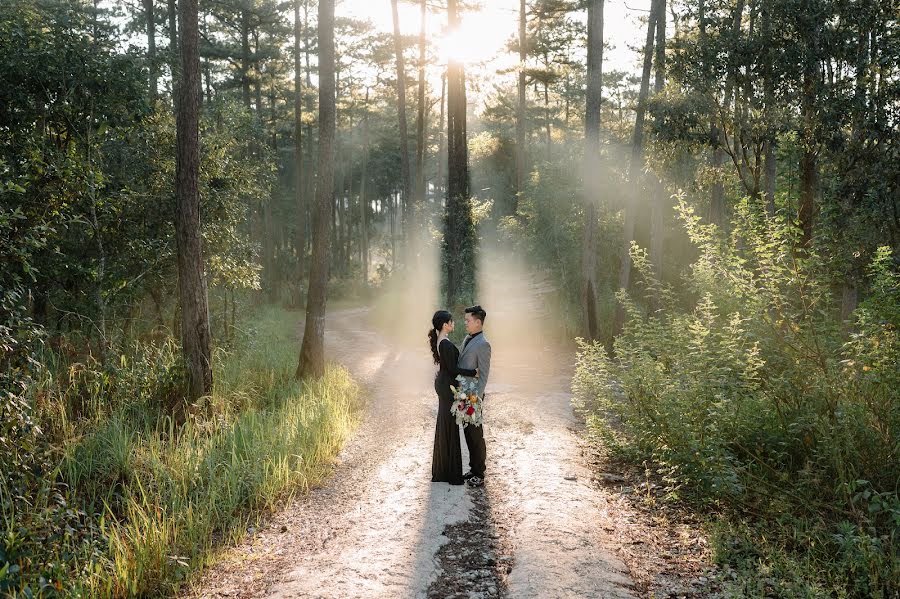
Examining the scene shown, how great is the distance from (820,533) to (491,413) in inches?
267

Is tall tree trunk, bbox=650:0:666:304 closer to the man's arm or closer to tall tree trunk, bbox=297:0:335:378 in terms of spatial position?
tall tree trunk, bbox=297:0:335:378

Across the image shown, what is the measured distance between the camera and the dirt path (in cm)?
509

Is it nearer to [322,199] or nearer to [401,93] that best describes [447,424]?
[322,199]

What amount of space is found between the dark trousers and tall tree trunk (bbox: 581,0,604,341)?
1198 centimetres

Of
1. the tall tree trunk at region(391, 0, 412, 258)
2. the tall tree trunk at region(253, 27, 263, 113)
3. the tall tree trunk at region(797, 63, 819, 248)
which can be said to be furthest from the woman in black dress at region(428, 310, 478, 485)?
the tall tree trunk at region(253, 27, 263, 113)

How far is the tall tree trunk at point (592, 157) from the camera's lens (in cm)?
1889

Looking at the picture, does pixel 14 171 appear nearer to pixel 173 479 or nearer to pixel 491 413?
pixel 173 479

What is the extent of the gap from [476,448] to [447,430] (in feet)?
1.50

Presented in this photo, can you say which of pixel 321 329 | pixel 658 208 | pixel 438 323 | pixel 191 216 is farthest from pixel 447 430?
pixel 658 208

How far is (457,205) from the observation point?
21.2 meters

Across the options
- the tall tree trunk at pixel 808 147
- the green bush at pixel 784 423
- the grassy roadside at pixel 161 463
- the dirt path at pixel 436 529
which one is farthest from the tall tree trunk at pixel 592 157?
the green bush at pixel 784 423

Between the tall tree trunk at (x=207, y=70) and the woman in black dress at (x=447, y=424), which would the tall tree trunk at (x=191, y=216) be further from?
the tall tree trunk at (x=207, y=70)

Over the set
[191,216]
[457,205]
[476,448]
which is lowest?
[476,448]

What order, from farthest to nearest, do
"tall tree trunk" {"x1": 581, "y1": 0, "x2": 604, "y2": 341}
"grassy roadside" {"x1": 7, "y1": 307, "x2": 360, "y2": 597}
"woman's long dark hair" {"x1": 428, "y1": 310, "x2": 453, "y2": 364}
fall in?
1. "tall tree trunk" {"x1": 581, "y1": 0, "x2": 604, "y2": 341}
2. "woman's long dark hair" {"x1": 428, "y1": 310, "x2": 453, "y2": 364}
3. "grassy roadside" {"x1": 7, "y1": 307, "x2": 360, "y2": 597}
